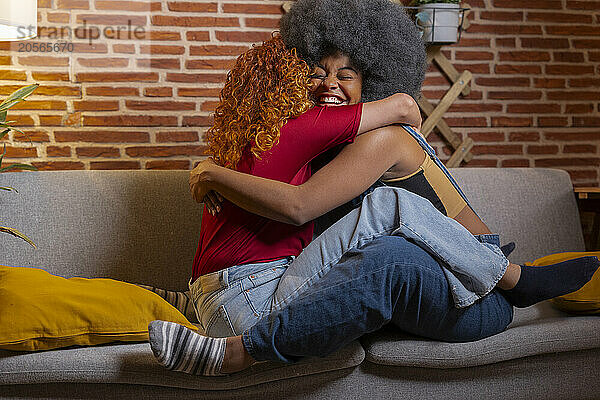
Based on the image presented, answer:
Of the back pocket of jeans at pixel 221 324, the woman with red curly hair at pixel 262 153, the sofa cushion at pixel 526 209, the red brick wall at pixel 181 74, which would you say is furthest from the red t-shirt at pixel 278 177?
the red brick wall at pixel 181 74

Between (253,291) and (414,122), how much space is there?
2.04ft

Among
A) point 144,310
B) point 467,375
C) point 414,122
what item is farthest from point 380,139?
point 144,310

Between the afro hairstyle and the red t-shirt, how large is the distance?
0.90 feet

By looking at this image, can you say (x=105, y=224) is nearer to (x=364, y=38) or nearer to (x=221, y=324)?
(x=221, y=324)

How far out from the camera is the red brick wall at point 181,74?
268 centimetres

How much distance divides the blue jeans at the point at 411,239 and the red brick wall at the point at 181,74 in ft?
4.80

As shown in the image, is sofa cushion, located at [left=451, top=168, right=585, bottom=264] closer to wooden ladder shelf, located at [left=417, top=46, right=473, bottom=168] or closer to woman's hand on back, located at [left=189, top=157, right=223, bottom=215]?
wooden ladder shelf, located at [left=417, top=46, right=473, bottom=168]

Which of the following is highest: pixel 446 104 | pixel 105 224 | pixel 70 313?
pixel 446 104

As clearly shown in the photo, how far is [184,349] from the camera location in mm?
1353

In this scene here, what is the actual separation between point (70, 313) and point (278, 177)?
60 centimetres

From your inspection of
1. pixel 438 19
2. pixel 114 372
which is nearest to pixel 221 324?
pixel 114 372

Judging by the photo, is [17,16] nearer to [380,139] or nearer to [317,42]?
[317,42]

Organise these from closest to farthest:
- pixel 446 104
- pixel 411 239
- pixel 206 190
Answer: pixel 411 239 → pixel 206 190 → pixel 446 104

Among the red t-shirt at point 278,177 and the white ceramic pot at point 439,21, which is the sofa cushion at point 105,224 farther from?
the white ceramic pot at point 439,21
